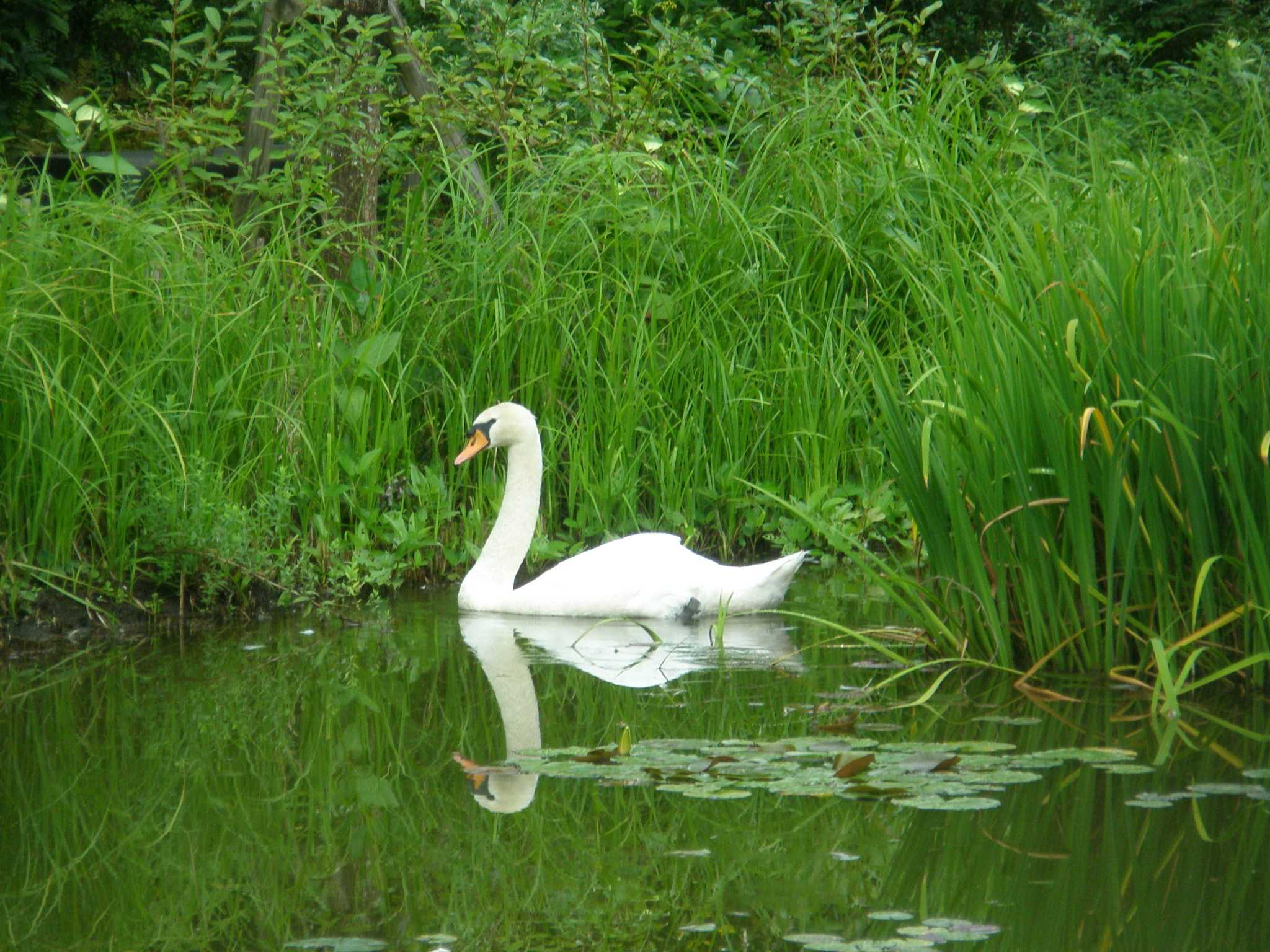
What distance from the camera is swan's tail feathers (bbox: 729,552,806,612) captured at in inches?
235

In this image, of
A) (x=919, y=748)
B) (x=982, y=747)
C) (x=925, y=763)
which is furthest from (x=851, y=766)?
(x=982, y=747)

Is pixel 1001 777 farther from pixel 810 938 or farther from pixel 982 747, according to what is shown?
pixel 810 938

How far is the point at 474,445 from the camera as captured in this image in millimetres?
6441

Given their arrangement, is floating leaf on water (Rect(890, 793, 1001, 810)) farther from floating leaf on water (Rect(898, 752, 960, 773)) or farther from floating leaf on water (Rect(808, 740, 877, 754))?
floating leaf on water (Rect(808, 740, 877, 754))

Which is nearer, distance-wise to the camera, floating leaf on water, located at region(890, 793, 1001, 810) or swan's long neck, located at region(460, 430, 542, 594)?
floating leaf on water, located at region(890, 793, 1001, 810)

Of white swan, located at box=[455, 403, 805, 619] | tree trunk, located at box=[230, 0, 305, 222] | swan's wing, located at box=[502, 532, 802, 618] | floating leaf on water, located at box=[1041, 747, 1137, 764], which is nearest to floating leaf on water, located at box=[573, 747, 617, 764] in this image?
floating leaf on water, located at box=[1041, 747, 1137, 764]

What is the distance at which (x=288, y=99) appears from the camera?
7.70 m

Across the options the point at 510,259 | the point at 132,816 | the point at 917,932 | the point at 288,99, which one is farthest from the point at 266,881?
the point at 288,99

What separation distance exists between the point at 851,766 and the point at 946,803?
254mm

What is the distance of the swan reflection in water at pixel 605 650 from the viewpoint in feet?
15.9

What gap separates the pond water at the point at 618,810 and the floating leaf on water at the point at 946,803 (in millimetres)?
11

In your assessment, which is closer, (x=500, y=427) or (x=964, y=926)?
(x=964, y=926)

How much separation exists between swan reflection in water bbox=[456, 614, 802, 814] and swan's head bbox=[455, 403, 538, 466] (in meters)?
0.73

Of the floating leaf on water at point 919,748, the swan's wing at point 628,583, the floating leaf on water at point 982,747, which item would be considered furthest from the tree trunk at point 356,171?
the floating leaf on water at point 982,747
